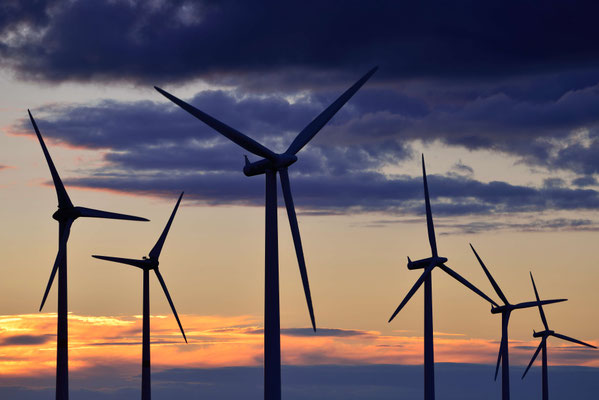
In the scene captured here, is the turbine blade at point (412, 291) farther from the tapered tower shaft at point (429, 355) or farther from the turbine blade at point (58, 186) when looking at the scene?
the turbine blade at point (58, 186)

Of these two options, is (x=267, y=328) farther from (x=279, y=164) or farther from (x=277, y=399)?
(x=279, y=164)

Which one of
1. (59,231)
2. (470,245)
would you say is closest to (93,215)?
(59,231)

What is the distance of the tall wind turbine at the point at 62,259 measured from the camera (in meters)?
86.7

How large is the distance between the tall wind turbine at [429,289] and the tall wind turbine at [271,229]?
32.0m

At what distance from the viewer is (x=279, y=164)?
78.6 m

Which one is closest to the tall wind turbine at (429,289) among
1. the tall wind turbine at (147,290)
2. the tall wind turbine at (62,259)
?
the tall wind turbine at (147,290)

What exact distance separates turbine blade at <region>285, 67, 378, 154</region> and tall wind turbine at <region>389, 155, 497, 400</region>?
28.4 metres

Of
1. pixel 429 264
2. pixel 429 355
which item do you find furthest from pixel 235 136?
pixel 429 264

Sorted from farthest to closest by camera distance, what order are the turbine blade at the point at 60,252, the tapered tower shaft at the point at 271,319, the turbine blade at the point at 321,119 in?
the turbine blade at the point at 60,252, the turbine blade at the point at 321,119, the tapered tower shaft at the point at 271,319

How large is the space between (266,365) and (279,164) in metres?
13.7

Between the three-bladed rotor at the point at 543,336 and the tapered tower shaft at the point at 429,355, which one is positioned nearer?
the tapered tower shaft at the point at 429,355

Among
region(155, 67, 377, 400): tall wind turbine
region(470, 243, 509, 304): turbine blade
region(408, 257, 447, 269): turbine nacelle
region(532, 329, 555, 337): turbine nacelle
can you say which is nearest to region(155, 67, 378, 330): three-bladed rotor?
region(155, 67, 377, 400): tall wind turbine

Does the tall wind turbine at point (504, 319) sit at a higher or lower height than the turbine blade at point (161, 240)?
lower

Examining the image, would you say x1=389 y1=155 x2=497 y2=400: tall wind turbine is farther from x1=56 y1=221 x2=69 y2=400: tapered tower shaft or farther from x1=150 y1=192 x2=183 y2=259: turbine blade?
x1=56 y1=221 x2=69 y2=400: tapered tower shaft
